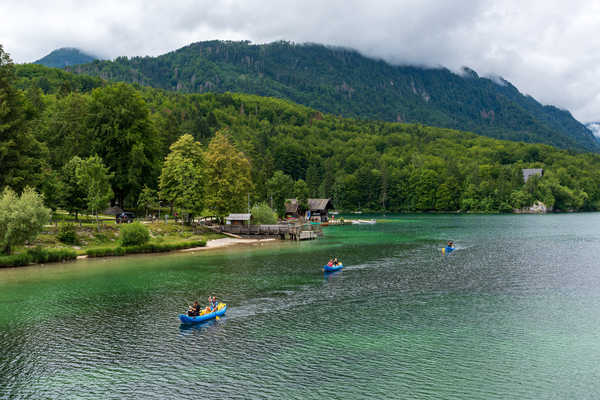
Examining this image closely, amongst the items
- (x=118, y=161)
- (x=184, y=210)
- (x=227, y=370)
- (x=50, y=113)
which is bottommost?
(x=227, y=370)

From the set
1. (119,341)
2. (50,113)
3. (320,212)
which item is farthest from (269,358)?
(320,212)

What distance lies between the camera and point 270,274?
5900 centimetres

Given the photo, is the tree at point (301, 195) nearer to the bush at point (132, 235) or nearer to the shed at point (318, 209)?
the shed at point (318, 209)

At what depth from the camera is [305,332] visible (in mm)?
35031

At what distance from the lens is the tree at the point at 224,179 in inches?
3962

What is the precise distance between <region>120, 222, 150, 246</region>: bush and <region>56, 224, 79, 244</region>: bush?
24.1 feet

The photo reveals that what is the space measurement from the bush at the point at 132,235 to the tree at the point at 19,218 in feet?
48.0

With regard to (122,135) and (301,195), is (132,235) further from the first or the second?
(301,195)

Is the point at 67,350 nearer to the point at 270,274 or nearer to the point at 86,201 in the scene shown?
the point at 270,274

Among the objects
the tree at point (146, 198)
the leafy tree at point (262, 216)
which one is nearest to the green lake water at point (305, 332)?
the tree at point (146, 198)

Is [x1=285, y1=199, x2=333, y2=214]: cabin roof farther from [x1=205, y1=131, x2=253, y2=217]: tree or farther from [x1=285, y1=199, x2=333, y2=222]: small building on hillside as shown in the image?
[x1=205, y1=131, x2=253, y2=217]: tree

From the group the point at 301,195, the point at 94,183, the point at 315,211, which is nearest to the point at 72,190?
the point at 94,183

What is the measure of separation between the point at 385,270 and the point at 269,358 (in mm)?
34811

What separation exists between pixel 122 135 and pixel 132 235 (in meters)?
29.0
